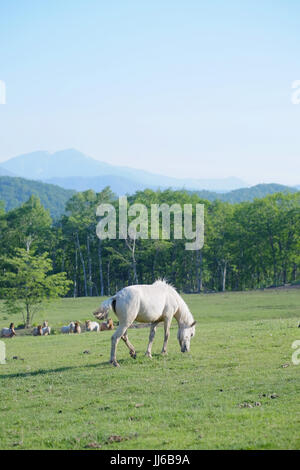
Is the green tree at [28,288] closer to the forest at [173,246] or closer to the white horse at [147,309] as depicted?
the white horse at [147,309]

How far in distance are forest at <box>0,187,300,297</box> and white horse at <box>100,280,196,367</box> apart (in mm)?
54947

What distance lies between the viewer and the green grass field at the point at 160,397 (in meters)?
8.62

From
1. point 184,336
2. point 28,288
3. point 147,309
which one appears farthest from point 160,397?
point 28,288

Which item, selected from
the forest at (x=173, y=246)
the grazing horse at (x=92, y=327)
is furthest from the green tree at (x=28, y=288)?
the forest at (x=173, y=246)

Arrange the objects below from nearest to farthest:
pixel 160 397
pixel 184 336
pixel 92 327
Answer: pixel 160 397 < pixel 184 336 < pixel 92 327

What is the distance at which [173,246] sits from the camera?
79312 millimetres

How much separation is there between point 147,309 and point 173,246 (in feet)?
209

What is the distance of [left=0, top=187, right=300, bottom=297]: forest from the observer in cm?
7750

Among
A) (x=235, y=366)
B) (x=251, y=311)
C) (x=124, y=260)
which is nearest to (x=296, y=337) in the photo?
(x=235, y=366)

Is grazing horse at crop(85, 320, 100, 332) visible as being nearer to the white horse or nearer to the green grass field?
the green grass field

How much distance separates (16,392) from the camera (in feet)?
42.9

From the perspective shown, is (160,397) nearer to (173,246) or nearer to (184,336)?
(184,336)

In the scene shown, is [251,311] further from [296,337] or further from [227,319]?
[296,337]

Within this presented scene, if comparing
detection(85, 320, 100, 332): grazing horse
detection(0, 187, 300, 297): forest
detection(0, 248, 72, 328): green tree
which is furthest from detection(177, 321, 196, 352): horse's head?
detection(0, 187, 300, 297): forest
